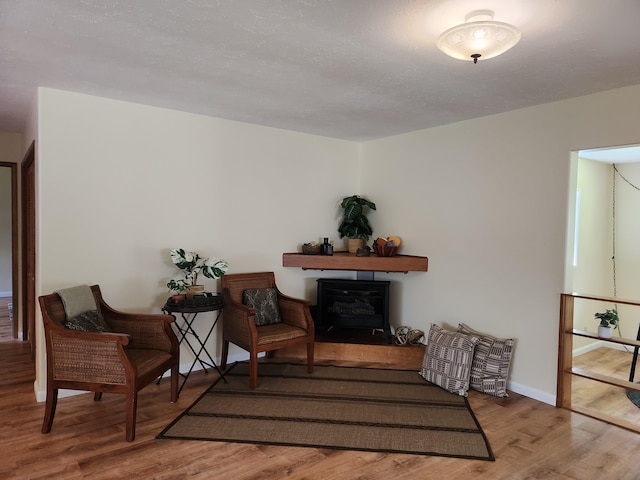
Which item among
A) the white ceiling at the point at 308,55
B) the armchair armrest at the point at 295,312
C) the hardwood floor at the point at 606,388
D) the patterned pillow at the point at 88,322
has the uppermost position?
the white ceiling at the point at 308,55

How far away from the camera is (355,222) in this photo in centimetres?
481

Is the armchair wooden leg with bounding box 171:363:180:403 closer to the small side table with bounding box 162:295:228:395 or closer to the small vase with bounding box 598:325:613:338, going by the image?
the small side table with bounding box 162:295:228:395

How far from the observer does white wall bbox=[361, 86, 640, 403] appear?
3258 mm

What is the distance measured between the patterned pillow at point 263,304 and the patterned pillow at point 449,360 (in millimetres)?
1430

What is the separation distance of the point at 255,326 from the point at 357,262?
4.07 ft

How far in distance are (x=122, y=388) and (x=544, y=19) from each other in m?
3.06

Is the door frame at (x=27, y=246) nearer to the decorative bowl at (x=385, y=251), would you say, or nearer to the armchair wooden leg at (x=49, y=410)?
the armchair wooden leg at (x=49, y=410)

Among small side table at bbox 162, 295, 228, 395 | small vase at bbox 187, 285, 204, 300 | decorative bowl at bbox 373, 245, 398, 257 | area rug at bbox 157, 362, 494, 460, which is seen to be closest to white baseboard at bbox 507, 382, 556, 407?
area rug at bbox 157, 362, 494, 460

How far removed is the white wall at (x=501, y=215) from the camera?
128 inches

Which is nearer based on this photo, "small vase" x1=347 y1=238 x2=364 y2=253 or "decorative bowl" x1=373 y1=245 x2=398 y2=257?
"decorative bowl" x1=373 y1=245 x2=398 y2=257

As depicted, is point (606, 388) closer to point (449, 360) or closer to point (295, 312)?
point (449, 360)

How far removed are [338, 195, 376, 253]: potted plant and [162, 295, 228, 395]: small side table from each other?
1.66 meters

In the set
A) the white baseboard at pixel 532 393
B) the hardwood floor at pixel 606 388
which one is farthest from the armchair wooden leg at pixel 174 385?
the hardwood floor at pixel 606 388

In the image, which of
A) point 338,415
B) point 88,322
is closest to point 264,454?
point 338,415
